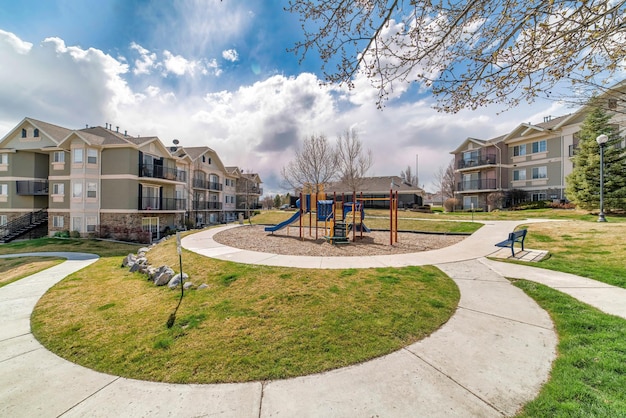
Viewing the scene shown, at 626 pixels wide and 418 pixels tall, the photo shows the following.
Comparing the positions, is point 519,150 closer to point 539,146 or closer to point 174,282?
point 539,146

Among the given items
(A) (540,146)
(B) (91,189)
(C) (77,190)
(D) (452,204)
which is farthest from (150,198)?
(A) (540,146)

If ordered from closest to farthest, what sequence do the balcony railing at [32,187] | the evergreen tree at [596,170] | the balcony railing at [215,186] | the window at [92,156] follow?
Answer: 1. the evergreen tree at [596,170]
2. the window at [92,156]
3. the balcony railing at [32,187]
4. the balcony railing at [215,186]

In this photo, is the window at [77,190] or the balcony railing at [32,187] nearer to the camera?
the window at [77,190]

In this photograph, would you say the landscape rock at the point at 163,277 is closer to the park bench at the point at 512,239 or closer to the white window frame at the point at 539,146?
the park bench at the point at 512,239

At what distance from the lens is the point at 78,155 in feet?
67.7

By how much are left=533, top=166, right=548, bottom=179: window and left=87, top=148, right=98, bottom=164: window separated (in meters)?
44.0

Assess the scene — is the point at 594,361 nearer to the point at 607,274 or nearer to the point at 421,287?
the point at 421,287

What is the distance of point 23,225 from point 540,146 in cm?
5248

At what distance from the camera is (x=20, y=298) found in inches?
244

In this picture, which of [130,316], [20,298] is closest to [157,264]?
[20,298]

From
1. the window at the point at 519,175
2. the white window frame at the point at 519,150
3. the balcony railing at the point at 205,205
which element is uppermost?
the white window frame at the point at 519,150

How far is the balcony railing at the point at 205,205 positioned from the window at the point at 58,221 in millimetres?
11780

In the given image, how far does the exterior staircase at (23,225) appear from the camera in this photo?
2145 cm

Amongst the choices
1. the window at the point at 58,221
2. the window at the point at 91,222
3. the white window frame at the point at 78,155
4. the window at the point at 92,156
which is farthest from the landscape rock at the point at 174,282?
the window at the point at 58,221
